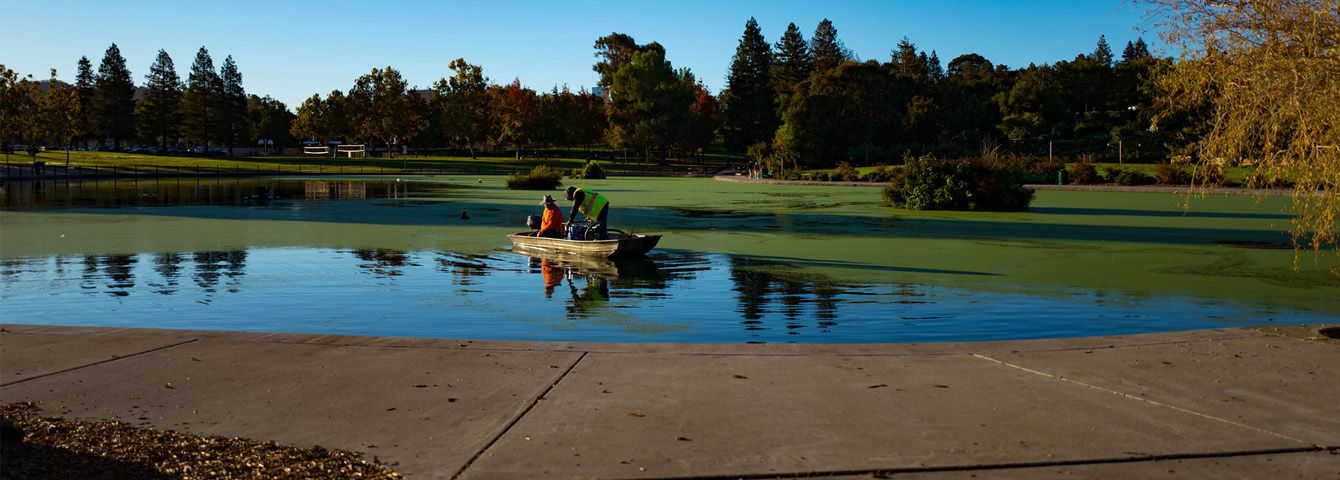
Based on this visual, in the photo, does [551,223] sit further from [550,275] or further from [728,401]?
[728,401]

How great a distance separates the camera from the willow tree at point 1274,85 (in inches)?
312

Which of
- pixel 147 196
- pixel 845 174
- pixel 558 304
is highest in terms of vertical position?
pixel 845 174

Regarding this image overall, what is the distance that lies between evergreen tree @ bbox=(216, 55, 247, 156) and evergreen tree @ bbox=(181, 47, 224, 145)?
2.12ft

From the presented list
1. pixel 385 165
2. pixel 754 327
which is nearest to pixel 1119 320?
→ pixel 754 327

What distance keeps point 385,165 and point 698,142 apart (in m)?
35.2

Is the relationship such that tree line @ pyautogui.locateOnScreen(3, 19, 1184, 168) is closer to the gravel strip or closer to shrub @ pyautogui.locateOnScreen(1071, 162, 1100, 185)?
shrub @ pyautogui.locateOnScreen(1071, 162, 1100, 185)

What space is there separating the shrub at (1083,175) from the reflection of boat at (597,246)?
3754cm

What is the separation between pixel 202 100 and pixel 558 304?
110m

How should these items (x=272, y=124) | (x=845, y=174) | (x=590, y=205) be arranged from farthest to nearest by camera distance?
(x=272, y=124), (x=845, y=174), (x=590, y=205)

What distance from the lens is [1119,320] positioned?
36.1 ft

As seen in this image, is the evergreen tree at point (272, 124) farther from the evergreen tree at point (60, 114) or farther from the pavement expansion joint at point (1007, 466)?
the pavement expansion joint at point (1007, 466)

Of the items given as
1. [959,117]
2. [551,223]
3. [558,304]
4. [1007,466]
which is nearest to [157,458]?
[1007,466]

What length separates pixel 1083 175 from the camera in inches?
1917

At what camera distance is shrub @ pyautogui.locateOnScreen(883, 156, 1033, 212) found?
31.4 meters
